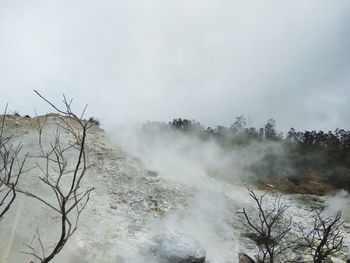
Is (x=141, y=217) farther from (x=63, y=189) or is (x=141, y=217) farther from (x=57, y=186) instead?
(x=57, y=186)

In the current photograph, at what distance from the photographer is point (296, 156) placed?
27344mm

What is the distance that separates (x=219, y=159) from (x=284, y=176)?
355cm

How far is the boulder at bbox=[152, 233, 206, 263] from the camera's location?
43.5ft

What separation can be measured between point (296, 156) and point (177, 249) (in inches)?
624

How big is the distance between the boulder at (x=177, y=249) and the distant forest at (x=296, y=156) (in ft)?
31.3

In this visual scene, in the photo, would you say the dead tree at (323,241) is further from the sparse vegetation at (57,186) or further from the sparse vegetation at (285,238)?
the sparse vegetation at (57,186)

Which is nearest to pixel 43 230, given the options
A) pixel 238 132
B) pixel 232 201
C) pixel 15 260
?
pixel 15 260

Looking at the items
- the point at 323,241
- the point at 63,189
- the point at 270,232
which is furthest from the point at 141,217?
the point at 323,241

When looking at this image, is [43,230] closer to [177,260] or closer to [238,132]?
[177,260]

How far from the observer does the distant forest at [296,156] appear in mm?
23531

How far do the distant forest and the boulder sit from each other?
31.3 feet

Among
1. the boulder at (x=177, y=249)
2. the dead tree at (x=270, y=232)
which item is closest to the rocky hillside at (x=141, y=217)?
the boulder at (x=177, y=249)

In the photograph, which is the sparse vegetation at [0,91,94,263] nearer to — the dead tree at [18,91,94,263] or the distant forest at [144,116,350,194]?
the dead tree at [18,91,94,263]

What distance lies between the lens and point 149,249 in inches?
530
